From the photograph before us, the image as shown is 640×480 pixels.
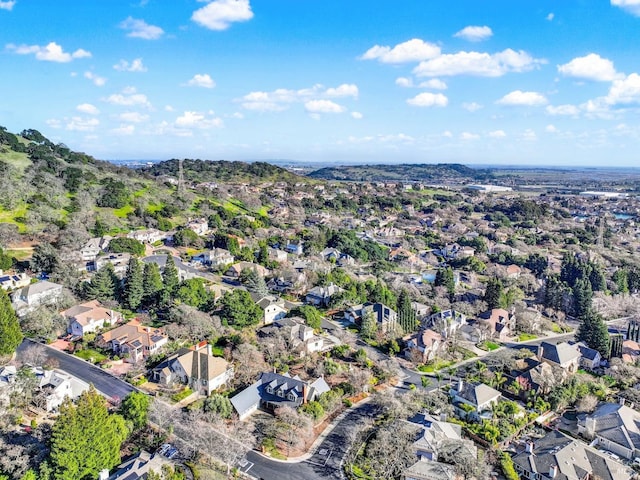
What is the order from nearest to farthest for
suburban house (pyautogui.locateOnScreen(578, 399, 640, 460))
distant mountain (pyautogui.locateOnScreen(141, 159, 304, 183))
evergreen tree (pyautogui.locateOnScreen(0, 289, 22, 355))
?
suburban house (pyautogui.locateOnScreen(578, 399, 640, 460)), evergreen tree (pyautogui.locateOnScreen(0, 289, 22, 355)), distant mountain (pyautogui.locateOnScreen(141, 159, 304, 183))

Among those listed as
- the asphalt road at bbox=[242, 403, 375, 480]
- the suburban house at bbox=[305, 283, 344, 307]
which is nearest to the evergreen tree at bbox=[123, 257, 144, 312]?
the suburban house at bbox=[305, 283, 344, 307]

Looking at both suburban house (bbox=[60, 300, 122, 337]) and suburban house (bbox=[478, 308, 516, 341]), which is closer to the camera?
suburban house (bbox=[60, 300, 122, 337])

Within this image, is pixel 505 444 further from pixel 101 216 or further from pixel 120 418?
pixel 101 216

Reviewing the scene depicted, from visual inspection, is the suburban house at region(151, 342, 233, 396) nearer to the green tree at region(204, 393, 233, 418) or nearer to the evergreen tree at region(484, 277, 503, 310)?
the green tree at region(204, 393, 233, 418)

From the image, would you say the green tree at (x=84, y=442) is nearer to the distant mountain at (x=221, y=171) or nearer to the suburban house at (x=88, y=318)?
the suburban house at (x=88, y=318)

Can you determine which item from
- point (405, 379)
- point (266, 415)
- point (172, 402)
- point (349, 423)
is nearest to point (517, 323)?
point (405, 379)

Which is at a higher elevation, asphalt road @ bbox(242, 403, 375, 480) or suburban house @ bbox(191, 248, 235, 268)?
suburban house @ bbox(191, 248, 235, 268)
